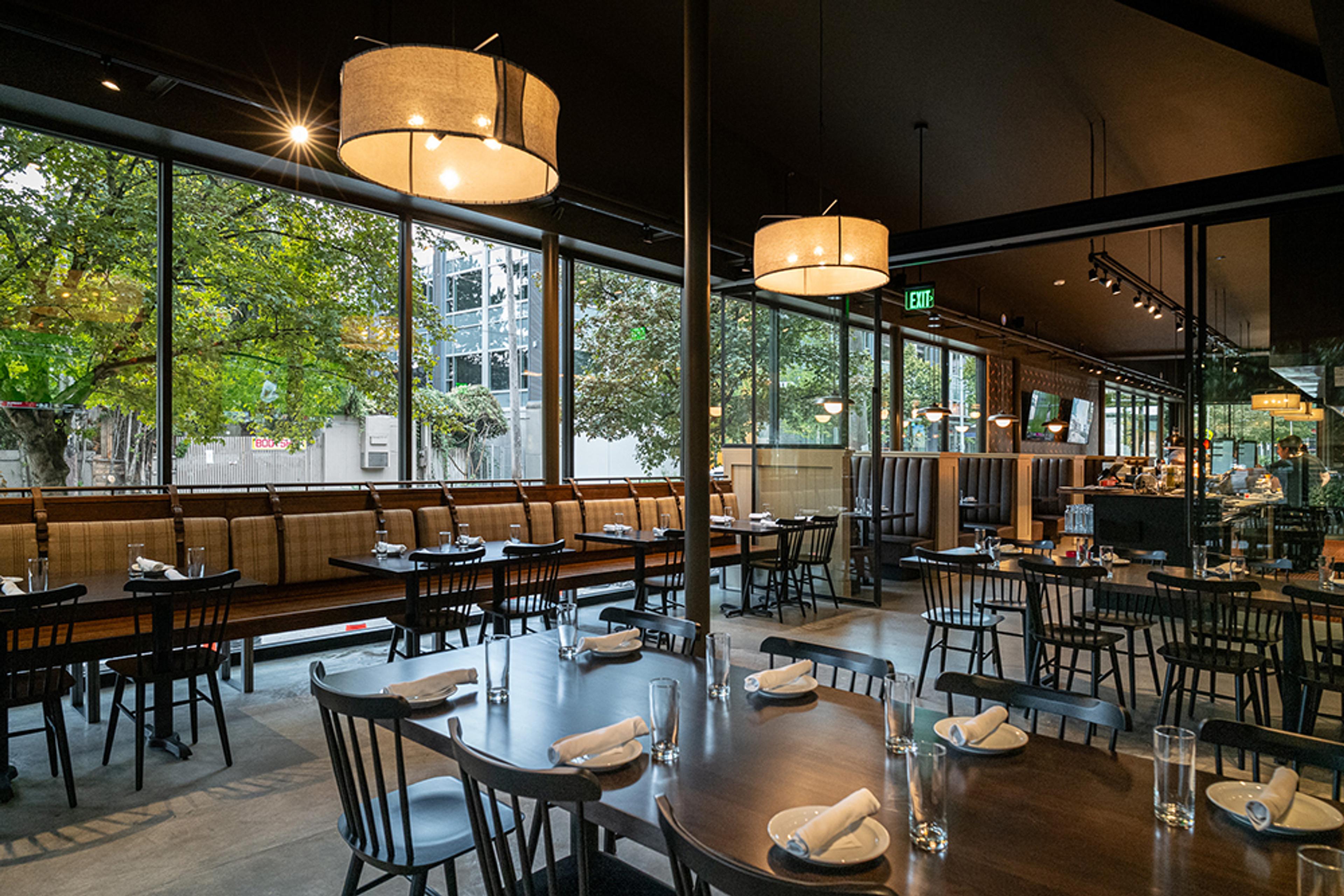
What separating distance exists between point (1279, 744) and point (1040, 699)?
1.60 feet

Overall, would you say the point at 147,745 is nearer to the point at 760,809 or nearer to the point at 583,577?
the point at 583,577

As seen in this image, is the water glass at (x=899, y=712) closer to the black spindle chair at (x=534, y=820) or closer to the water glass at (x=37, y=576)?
the black spindle chair at (x=534, y=820)

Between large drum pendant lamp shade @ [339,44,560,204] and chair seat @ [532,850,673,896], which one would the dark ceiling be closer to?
large drum pendant lamp shade @ [339,44,560,204]

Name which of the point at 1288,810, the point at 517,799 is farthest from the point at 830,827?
the point at 1288,810

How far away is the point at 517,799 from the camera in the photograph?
153 centimetres

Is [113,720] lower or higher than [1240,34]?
lower

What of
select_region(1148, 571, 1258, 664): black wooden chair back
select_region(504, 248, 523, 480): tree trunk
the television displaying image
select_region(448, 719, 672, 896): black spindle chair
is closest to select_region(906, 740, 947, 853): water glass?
select_region(448, 719, 672, 896): black spindle chair

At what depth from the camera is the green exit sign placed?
26.9 ft

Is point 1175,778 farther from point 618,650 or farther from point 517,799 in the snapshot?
point 618,650

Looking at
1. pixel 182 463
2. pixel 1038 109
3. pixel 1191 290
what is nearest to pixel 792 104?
pixel 1038 109

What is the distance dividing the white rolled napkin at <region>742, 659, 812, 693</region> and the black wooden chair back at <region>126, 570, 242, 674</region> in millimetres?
2560

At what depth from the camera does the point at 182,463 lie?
17.5 ft

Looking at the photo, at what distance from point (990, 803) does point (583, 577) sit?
16.3 ft

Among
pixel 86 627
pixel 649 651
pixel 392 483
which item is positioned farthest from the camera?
pixel 392 483
